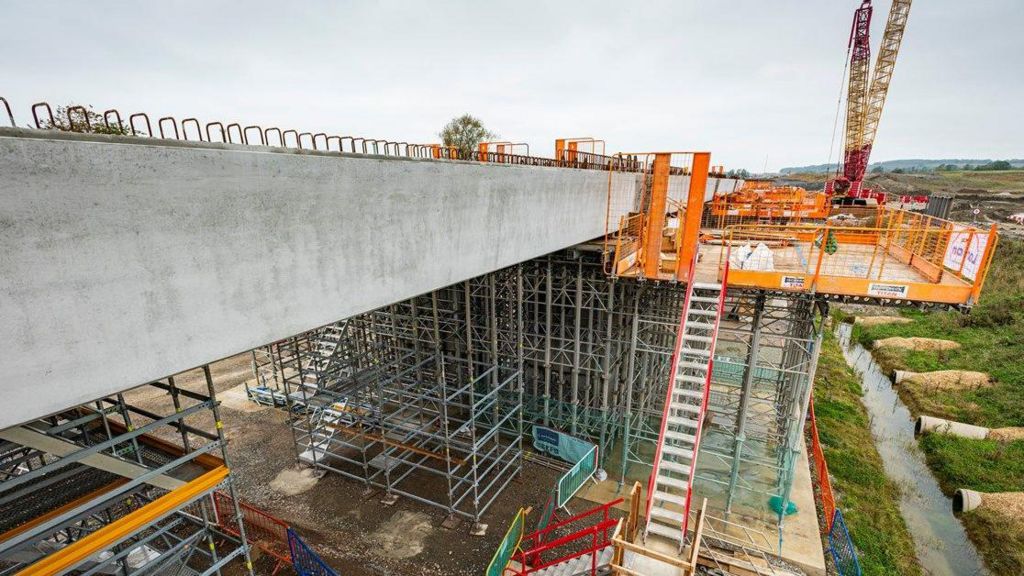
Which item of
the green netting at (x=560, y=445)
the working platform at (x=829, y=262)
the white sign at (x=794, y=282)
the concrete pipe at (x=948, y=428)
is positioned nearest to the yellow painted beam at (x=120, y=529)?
the working platform at (x=829, y=262)

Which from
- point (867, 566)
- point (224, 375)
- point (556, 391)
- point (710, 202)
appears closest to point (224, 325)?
point (556, 391)

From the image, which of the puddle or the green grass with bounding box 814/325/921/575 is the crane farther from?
the puddle

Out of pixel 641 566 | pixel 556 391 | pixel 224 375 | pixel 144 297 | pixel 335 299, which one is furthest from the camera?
pixel 224 375

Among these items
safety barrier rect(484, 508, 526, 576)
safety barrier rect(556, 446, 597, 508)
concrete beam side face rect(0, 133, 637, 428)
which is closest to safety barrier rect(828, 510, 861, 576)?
safety barrier rect(556, 446, 597, 508)

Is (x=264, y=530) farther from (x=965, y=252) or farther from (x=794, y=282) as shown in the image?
(x=965, y=252)

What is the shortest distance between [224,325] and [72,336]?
0.98 m

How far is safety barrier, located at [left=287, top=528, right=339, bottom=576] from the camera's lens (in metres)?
8.84

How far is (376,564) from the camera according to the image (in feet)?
31.9

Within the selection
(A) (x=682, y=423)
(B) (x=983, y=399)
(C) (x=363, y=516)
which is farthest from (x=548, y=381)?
(B) (x=983, y=399)

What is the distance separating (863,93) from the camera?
158 ft

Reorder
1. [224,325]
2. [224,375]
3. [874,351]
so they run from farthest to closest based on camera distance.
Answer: [874,351] < [224,375] < [224,325]

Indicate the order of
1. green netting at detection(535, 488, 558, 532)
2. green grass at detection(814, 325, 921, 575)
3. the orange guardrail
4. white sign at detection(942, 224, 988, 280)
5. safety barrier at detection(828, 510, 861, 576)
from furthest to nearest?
green grass at detection(814, 325, 921, 575) → green netting at detection(535, 488, 558, 532) → safety barrier at detection(828, 510, 861, 576) → the orange guardrail → white sign at detection(942, 224, 988, 280)

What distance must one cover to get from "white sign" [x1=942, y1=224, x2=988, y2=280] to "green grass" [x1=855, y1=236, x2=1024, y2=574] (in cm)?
911

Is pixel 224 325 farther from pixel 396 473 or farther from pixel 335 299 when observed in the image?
pixel 396 473
